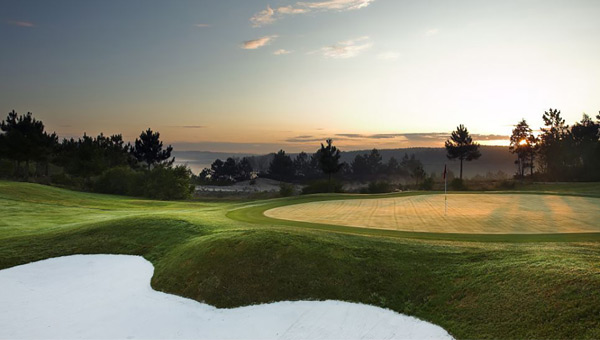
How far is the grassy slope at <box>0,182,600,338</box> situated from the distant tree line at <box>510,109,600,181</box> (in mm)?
75199

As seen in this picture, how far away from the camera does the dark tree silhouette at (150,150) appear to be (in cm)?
8331

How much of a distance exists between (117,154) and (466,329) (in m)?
84.4

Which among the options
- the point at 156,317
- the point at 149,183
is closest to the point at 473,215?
the point at 156,317

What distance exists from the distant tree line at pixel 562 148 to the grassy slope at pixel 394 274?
75.2 meters

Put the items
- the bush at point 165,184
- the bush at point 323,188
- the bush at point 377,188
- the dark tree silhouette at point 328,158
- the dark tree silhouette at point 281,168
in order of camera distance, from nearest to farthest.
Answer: the bush at point 377,188
the bush at point 323,188
the bush at point 165,184
the dark tree silhouette at point 328,158
the dark tree silhouette at point 281,168

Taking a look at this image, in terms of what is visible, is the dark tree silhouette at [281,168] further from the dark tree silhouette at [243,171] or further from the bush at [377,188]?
the bush at [377,188]

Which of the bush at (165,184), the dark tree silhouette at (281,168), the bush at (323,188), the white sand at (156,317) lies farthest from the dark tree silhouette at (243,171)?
the white sand at (156,317)

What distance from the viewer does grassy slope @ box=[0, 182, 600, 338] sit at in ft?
24.7

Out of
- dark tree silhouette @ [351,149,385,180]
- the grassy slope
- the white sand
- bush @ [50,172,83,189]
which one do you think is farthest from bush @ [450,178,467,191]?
dark tree silhouette @ [351,149,385,180]

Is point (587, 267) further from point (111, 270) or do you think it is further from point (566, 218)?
point (111, 270)

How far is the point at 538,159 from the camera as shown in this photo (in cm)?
9019

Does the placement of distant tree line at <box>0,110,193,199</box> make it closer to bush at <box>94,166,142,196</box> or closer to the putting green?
bush at <box>94,166,142,196</box>

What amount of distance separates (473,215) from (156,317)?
17052mm

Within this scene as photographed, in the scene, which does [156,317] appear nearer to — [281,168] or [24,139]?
[24,139]
